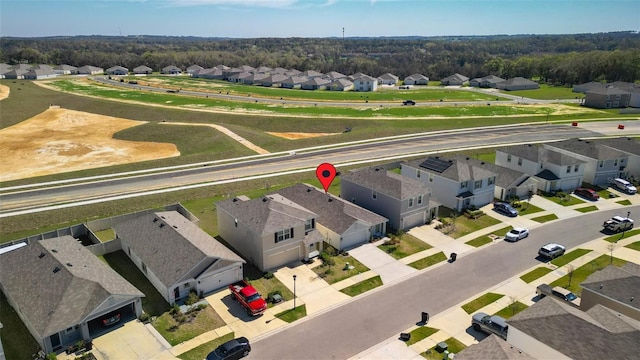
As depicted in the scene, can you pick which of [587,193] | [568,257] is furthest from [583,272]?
[587,193]

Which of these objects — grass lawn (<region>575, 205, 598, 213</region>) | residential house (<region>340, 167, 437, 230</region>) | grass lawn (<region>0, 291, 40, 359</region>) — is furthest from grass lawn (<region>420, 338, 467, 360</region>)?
grass lawn (<region>575, 205, 598, 213</region>)

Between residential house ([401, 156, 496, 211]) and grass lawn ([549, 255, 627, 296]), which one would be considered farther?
residential house ([401, 156, 496, 211])

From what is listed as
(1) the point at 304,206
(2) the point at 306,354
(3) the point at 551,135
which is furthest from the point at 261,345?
(3) the point at 551,135

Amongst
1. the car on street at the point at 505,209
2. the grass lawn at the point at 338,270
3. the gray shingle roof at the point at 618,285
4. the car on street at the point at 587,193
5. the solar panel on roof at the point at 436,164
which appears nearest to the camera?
the gray shingle roof at the point at 618,285

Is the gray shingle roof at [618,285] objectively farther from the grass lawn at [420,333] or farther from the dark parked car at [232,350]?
the dark parked car at [232,350]

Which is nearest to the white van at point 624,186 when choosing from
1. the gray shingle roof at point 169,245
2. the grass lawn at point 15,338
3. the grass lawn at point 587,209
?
the grass lawn at point 587,209

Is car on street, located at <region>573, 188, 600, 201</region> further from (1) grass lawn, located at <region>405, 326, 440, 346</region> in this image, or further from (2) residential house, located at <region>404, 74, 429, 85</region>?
(2) residential house, located at <region>404, 74, 429, 85</region>
